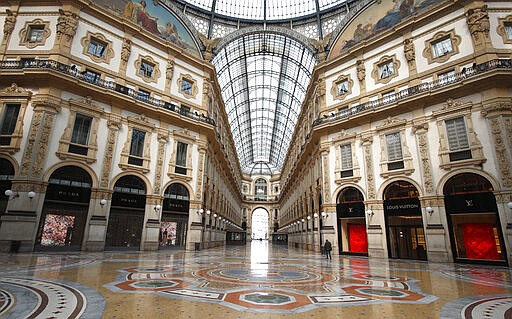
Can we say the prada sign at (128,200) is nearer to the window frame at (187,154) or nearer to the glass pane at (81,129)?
the window frame at (187,154)

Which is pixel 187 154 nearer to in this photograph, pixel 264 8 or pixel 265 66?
pixel 264 8

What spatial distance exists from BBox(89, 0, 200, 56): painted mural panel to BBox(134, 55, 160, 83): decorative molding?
2925mm

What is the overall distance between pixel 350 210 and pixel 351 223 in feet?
5.54

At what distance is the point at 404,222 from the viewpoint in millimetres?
18562

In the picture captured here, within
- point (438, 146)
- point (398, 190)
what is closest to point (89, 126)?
point (398, 190)

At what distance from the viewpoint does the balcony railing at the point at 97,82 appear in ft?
53.1

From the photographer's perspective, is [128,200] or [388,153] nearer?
[128,200]

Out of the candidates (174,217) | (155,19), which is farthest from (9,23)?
(174,217)

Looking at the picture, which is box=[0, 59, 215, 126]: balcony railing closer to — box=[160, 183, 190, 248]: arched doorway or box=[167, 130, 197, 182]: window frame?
box=[167, 130, 197, 182]: window frame

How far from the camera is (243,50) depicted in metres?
36.1

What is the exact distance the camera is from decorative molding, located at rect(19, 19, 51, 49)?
687 inches

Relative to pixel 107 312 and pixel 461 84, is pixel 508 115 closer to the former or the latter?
pixel 461 84

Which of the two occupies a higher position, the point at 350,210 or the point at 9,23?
the point at 9,23

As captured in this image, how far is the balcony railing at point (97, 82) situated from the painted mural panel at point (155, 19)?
638 centimetres
